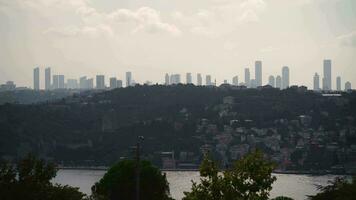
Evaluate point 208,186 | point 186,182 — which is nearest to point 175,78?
point 186,182

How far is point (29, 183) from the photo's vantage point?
9289 mm

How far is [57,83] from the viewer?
159 m

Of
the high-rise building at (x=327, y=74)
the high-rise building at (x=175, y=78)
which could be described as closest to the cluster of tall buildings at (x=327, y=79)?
the high-rise building at (x=327, y=74)

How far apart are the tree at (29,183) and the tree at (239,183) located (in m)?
2.52

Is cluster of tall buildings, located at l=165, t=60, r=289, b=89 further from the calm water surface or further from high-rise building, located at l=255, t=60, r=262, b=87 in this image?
the calm water surface

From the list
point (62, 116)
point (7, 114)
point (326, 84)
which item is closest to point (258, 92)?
point (62, 116)

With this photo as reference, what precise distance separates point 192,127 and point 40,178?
177ft

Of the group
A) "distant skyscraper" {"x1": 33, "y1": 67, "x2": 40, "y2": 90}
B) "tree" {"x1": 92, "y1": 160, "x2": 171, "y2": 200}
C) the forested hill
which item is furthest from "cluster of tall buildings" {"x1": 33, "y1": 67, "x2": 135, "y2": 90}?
"tree" {"x1": 92, "y1": 160, "x2": 171, "y2": 200}

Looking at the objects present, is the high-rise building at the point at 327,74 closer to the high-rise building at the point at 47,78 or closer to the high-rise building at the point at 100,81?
the high-rise building at the point at 100,81

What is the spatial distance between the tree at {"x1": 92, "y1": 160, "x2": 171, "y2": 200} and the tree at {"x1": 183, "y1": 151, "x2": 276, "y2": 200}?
7203 millimetres

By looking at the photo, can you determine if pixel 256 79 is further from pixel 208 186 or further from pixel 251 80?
pixel 208 186

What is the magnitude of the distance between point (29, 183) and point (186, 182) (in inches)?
1295

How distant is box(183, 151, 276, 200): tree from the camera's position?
26.0 ft

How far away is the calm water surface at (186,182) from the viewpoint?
3508 cm
